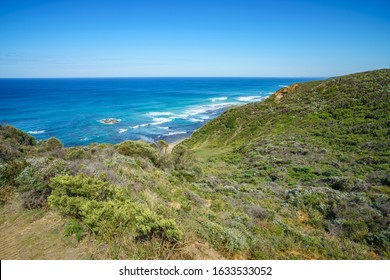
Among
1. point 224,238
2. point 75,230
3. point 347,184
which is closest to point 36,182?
point 75,230

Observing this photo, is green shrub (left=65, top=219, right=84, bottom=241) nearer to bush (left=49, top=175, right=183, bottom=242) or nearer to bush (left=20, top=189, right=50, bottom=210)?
bush (left=49, top=175, right=183, bottom=242)

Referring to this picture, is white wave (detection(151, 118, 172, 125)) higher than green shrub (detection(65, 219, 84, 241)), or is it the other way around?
green shrub (detection(65, 219, 84, 241))

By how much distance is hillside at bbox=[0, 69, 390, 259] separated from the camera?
5121 mm

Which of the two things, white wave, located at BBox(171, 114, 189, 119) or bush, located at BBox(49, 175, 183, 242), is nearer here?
bush, located at BBox(49, 175, 183, 242)

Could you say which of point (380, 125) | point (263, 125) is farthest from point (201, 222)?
point (263, 125)

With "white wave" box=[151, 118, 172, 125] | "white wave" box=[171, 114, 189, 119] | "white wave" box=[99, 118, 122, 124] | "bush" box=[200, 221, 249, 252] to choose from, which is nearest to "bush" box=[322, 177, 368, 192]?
"bush" box=[200, 221, 249, 252]

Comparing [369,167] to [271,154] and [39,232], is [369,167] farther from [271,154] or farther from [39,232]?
[39,232]

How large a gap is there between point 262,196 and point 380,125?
60.5ft

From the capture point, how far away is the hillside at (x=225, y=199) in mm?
5121

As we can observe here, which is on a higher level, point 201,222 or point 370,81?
point 370,81

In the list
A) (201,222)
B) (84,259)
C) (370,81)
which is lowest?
(201,222)

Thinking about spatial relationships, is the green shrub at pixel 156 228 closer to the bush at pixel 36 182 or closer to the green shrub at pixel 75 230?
the green shrub at pixel 75 230

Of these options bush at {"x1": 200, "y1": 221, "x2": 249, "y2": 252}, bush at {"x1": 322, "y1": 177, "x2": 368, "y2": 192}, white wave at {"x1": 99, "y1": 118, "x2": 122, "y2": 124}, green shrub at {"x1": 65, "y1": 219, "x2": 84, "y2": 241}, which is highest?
green shrub at {"x1": 65, "y1": 219, "x2": 84, "y2": 241}

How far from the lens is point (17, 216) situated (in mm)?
6055
